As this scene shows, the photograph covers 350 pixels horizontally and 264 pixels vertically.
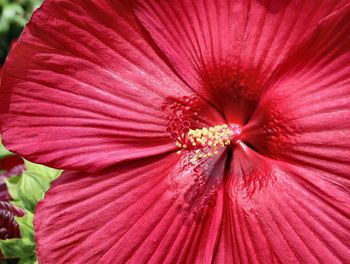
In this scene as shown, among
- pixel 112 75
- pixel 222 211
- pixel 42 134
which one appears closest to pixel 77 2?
pixel 112 75

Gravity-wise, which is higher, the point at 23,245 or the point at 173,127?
the point at 173,127

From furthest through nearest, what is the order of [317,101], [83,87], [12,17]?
1. [12,17]
2. [83,87]
3. [317,101]

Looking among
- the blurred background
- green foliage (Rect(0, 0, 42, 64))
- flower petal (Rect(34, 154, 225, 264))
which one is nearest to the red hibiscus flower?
flower petal (Rect(34, 154, 225, 264))

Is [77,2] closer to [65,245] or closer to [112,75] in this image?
[112,75]

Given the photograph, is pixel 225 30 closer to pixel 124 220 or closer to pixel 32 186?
pixel 124 220

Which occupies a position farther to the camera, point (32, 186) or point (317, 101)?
point (32, 186)

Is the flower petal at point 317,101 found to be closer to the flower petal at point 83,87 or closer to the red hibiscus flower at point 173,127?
the red hibiscus flower at point 173,127

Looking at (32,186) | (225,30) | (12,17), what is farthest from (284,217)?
(12,17)

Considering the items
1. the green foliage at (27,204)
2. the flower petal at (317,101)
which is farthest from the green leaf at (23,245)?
the flower petal at (317,101)
